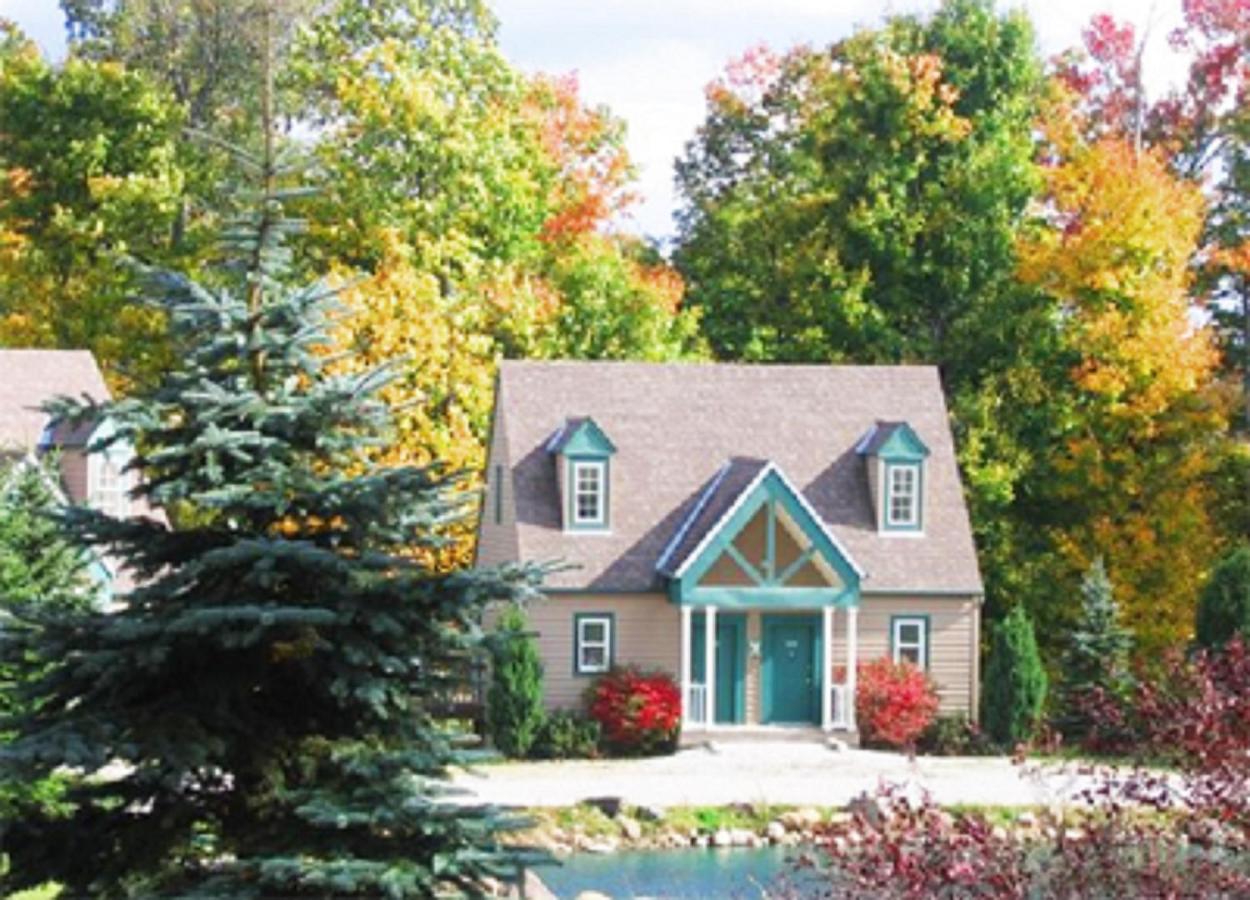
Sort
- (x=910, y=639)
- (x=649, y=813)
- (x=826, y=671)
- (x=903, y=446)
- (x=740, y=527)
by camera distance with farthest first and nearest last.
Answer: (x=903, y=446) → (x=910, y=639) → (x=826, y=671) → (x=740, y=527) → (x=649, y=813)

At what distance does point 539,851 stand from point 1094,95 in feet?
109

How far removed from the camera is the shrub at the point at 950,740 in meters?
34.5

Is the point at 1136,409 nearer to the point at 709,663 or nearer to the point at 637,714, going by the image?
the point at 709,663

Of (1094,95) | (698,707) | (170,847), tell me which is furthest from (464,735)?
(1094,95)

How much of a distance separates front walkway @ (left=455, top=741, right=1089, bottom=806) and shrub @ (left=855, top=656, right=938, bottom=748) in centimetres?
44

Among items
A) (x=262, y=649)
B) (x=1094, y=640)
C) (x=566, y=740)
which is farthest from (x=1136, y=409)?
(x=262, y=649)

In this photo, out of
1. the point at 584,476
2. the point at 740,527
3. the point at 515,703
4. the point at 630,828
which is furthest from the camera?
the point at 584,476

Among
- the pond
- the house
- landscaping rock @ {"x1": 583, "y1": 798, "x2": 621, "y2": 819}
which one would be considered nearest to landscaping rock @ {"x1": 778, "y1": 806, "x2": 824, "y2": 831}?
the pond

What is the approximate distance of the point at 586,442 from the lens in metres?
35.6

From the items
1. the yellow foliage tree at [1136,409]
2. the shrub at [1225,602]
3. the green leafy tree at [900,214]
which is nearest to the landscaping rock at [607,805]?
the shrub at [1225,602]

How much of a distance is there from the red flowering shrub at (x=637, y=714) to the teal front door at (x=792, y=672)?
1874 millimetres

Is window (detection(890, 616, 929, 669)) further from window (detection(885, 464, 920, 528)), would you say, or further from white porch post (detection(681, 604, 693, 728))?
white porch post (detection(681, 604, 693, 728))

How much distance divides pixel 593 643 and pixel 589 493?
2314mm

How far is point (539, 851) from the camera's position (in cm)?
1356
